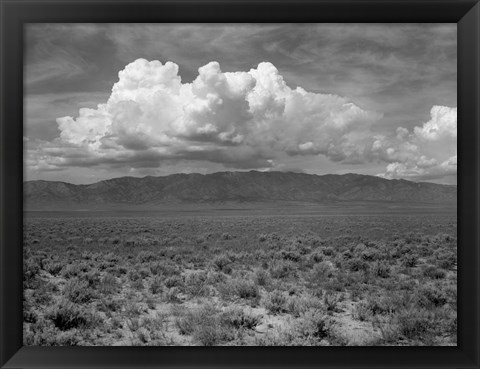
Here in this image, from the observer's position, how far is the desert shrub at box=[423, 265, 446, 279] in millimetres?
7051

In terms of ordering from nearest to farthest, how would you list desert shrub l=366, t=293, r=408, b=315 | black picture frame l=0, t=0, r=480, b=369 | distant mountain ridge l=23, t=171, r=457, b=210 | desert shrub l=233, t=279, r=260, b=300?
black picture frame l=0, t=0, r=480, b=369
desert shrub l=366, t=293, r=408, b=315
desert shrub l=233, t=279, r=260, b=300
distant mountain ridge l=23, t=171, r=457, b=210

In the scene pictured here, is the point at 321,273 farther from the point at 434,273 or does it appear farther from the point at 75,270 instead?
the point at 75,270

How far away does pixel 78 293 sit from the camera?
5.45 meters

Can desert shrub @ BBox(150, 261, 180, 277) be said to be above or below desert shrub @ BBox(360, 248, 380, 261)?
above

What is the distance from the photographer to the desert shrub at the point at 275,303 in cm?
490

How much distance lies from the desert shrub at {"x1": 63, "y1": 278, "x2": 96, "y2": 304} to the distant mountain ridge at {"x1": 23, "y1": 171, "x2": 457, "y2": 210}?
54332 mm

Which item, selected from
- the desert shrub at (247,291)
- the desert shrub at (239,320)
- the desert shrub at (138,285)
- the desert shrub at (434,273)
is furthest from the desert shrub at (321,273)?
the desert shrub at (138,285)

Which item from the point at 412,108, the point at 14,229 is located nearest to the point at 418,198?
the point at 412,108

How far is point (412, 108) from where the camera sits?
26625 mm

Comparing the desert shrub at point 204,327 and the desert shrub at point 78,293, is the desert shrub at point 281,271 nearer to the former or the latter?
the desert shrub at point 204,327

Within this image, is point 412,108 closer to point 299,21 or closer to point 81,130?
point 81,130

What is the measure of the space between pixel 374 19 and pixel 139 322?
4013 mm

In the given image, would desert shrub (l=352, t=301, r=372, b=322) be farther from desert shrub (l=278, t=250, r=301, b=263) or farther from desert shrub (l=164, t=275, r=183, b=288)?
desert shrub (l=278, t=250, r=301, b=263)

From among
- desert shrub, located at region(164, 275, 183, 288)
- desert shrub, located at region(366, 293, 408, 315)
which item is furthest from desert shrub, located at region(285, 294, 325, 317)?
desert shrub, located at region(164, 275, 183, 288)
